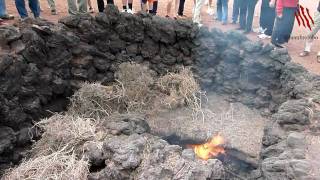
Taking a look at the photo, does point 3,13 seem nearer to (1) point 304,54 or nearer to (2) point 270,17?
(2) point 270,17

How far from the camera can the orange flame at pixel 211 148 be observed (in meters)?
10.3

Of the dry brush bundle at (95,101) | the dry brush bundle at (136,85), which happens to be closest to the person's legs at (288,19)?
the dry brush bundle at (136,85)

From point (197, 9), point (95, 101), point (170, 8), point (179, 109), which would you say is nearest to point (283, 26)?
point (197, 9)

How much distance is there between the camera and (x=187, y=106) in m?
12.2

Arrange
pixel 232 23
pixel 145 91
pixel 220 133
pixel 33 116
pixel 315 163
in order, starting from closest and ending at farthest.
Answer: pixel 315 163
pixel 33 116
pixel 220 133
pixel 145 91
pixel 232 23

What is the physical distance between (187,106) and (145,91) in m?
1.29

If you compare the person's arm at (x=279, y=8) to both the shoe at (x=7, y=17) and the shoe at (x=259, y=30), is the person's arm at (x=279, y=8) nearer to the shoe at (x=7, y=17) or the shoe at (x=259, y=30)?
the shoe at (x=259, y=30)

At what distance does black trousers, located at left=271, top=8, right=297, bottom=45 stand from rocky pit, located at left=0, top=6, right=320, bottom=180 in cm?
94

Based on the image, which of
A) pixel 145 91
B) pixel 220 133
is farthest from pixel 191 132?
pixel 145 91

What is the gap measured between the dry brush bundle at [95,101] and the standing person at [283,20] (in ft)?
15.6

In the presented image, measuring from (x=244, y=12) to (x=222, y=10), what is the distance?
3.26ft

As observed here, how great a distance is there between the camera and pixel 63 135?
8969mm

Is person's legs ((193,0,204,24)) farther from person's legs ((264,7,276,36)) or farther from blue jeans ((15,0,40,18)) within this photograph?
blue jeans ((15,0,40,18))

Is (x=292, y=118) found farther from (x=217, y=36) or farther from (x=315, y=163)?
(x=217, y=36)
